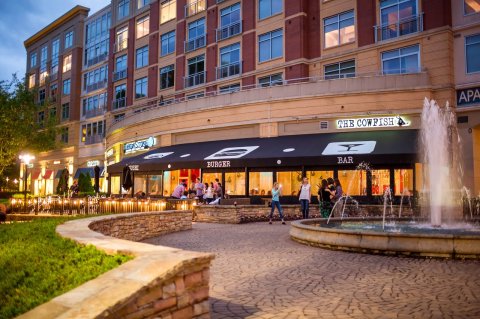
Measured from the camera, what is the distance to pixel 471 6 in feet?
76.8

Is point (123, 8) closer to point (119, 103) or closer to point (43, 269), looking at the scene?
point (119, 103)

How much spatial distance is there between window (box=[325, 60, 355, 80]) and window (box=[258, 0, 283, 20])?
5692 millimetres

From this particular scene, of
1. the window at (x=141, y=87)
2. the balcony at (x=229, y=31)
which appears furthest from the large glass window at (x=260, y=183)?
the window at (x=141, y=87)

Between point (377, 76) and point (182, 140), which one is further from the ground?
point (377, 76)

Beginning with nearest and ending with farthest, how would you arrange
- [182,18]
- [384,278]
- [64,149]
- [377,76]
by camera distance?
[384,278]
[377,76]
[182,18]
[64,149]

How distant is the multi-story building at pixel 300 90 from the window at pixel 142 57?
3.19m

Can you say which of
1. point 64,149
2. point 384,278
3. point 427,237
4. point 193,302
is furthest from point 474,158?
point 64,149

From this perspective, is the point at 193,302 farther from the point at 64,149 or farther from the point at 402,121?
the point at 64,149

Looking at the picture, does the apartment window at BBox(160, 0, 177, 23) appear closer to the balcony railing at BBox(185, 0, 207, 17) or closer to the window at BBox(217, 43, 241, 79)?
the balcony railing at BBox(185, 0, 207, 17)

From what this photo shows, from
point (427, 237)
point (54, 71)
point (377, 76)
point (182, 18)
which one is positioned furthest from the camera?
point (54, 71)

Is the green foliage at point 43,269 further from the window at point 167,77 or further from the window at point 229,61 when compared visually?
the window at point 167,77

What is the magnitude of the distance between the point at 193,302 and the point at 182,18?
3561 centimetres

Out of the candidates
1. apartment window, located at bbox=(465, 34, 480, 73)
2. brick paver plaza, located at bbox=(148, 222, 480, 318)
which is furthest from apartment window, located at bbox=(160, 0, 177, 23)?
brick paver plaza, located at bbox=(148, 222, 480, 318)

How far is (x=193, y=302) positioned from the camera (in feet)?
13.8
